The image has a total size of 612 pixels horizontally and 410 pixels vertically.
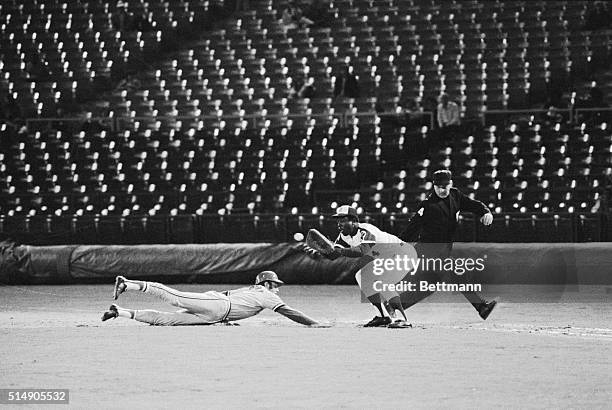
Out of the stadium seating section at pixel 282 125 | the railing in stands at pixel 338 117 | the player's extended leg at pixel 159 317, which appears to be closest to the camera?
the player's extended leg at pixel 159 317

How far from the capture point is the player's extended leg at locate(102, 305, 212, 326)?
12672 mm

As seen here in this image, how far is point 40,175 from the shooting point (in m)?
27.1

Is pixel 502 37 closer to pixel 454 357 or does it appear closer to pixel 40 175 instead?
pixel 40 175

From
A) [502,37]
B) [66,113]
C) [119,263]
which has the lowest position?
[119,263]

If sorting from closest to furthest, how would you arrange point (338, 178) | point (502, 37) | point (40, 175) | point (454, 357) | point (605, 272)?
point (454, 357), point (605, 272), point (338, 178), point (40, 175), point (502, 37)

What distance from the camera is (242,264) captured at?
20.9 meters

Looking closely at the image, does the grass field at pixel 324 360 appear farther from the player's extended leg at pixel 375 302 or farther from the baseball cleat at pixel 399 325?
the player's extended leg at pixel 375 302

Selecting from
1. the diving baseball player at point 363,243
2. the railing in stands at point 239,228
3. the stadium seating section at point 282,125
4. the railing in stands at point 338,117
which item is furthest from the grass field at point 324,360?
the railing in stands at point 338,117

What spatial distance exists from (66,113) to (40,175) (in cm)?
420

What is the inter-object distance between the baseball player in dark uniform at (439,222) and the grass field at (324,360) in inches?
17.2

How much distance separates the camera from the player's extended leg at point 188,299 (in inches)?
500

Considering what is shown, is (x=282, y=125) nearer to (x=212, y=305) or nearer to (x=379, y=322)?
(x=379, y=322)

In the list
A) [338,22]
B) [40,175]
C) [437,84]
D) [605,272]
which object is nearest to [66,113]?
[40,175]

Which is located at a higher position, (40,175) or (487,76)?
(487,76)
